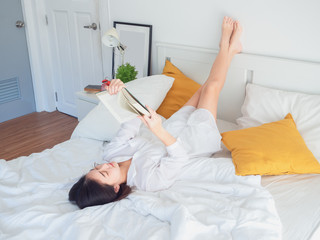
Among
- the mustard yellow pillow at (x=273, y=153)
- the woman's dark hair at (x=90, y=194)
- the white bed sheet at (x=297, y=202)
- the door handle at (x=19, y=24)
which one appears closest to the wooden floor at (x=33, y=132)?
the door handle at (x=19, y=24)

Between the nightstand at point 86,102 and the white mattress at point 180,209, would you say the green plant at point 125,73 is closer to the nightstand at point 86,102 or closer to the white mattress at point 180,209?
the nightstand at point 86,102

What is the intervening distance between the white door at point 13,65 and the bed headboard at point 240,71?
1.67 metres

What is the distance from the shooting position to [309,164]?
1544 millimetres

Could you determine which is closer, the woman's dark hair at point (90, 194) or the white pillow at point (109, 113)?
the woman's dark hair at point (90, 194)

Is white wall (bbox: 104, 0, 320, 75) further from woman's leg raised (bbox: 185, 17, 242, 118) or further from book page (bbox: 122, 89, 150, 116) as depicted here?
book page (bbox: 122, 89, 150, 116)

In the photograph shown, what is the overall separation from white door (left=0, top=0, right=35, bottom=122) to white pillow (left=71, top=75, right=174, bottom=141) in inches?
65.1

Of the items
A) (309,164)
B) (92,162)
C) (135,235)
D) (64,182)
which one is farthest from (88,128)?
(309,164)

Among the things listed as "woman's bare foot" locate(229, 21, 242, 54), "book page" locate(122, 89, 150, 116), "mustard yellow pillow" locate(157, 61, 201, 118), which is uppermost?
"woman's bare foot" locate(229, 21, 242, 54)

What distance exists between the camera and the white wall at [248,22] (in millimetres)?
1816

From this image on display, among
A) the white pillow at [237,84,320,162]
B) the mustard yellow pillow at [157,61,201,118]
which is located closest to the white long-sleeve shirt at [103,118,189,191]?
the mustard yellow pillow at [157,61,201,118]

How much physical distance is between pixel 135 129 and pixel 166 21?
0.98 metres

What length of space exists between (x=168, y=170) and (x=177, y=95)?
2.71ft

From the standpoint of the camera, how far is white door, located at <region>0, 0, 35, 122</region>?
318cm

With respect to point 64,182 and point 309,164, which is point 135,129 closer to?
point 64,182
